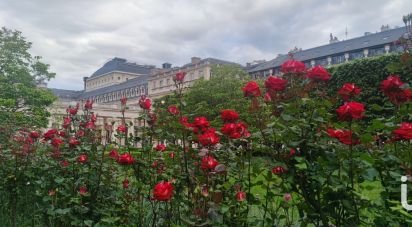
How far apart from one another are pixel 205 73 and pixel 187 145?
6117 centimetres

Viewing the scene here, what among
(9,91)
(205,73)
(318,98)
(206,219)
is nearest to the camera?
(206,219)

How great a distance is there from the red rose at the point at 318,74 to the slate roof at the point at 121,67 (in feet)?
359

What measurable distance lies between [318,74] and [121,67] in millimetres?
110198

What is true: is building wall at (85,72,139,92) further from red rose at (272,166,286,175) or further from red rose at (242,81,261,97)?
red rose at (272,166,286,175)

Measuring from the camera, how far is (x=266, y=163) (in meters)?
2.44

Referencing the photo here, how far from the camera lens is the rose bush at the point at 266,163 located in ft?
7.18

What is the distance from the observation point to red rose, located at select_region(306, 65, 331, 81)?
236cm

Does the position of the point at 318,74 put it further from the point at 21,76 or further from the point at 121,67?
the point at 121,67

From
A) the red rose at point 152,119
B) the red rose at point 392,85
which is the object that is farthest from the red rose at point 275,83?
the red rose at point 152,119

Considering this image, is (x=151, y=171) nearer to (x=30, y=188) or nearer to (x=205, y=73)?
(x=30, y=188)

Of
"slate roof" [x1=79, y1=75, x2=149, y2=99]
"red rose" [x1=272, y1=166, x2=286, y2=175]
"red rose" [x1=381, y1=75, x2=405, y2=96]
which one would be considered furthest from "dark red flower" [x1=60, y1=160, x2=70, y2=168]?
"slate roof" [x1=79, y1=75, x2=149, y2=99]

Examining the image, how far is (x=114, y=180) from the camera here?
3955mm

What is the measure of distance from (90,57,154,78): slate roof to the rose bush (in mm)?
107768

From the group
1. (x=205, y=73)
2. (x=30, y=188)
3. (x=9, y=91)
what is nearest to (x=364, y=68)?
(x=30, y=188)
